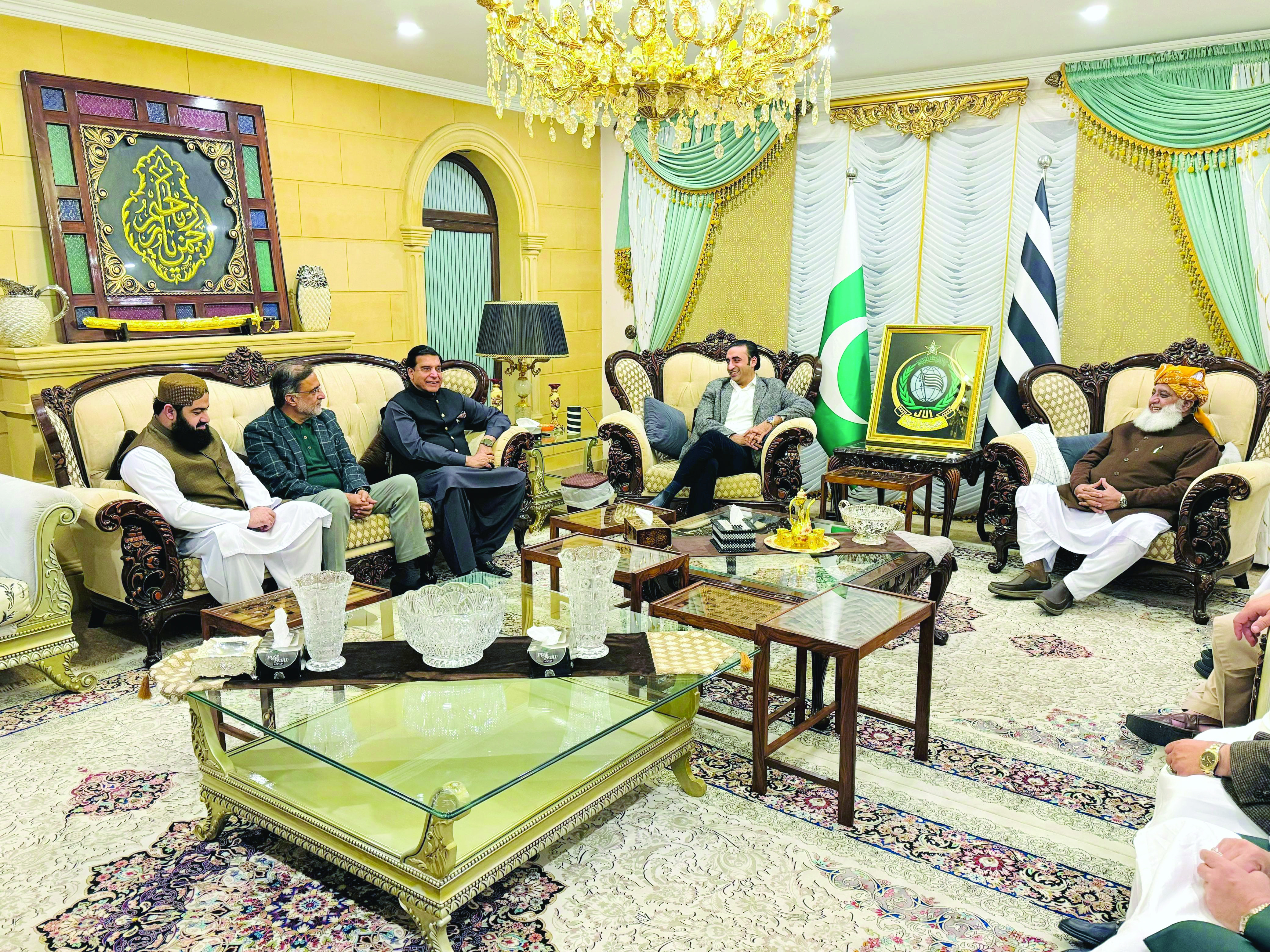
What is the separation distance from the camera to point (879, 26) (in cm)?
477

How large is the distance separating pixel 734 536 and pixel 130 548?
7.39 feet

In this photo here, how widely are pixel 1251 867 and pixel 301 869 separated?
2.02 meters

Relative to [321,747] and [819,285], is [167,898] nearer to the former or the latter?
[321,747]

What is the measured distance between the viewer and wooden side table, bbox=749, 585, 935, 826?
8.27ft

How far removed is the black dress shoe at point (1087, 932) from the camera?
1987 mm

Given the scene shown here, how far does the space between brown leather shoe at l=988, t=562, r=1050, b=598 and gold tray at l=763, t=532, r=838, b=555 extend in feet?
3.94

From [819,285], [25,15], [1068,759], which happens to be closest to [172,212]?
[25,15]

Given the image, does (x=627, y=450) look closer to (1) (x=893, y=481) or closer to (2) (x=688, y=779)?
(1) (x=893, y=481)

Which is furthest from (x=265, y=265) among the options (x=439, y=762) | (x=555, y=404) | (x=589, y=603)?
(x=439, y=762)

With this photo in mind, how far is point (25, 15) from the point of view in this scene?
4176 mm

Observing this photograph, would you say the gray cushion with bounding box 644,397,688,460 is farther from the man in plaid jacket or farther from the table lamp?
the man in plaid jacket

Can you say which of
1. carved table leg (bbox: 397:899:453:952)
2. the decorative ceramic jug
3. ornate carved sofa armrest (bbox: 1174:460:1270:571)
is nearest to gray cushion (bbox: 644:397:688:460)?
ornate carved sofa armrest (bbox: 1174:460:1270:571)

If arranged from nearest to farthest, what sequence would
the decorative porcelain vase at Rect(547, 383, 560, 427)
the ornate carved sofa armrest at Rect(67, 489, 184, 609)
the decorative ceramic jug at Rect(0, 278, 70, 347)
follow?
the ornate carved sofa armrest at Rect(67, 489, 184, 609), the decorative ceramic jug at Rect(0, 278, 70, 347), the decorative porcelain vase at Rect(547, 383, 560, 427)

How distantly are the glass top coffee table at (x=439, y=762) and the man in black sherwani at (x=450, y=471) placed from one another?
1853mm
